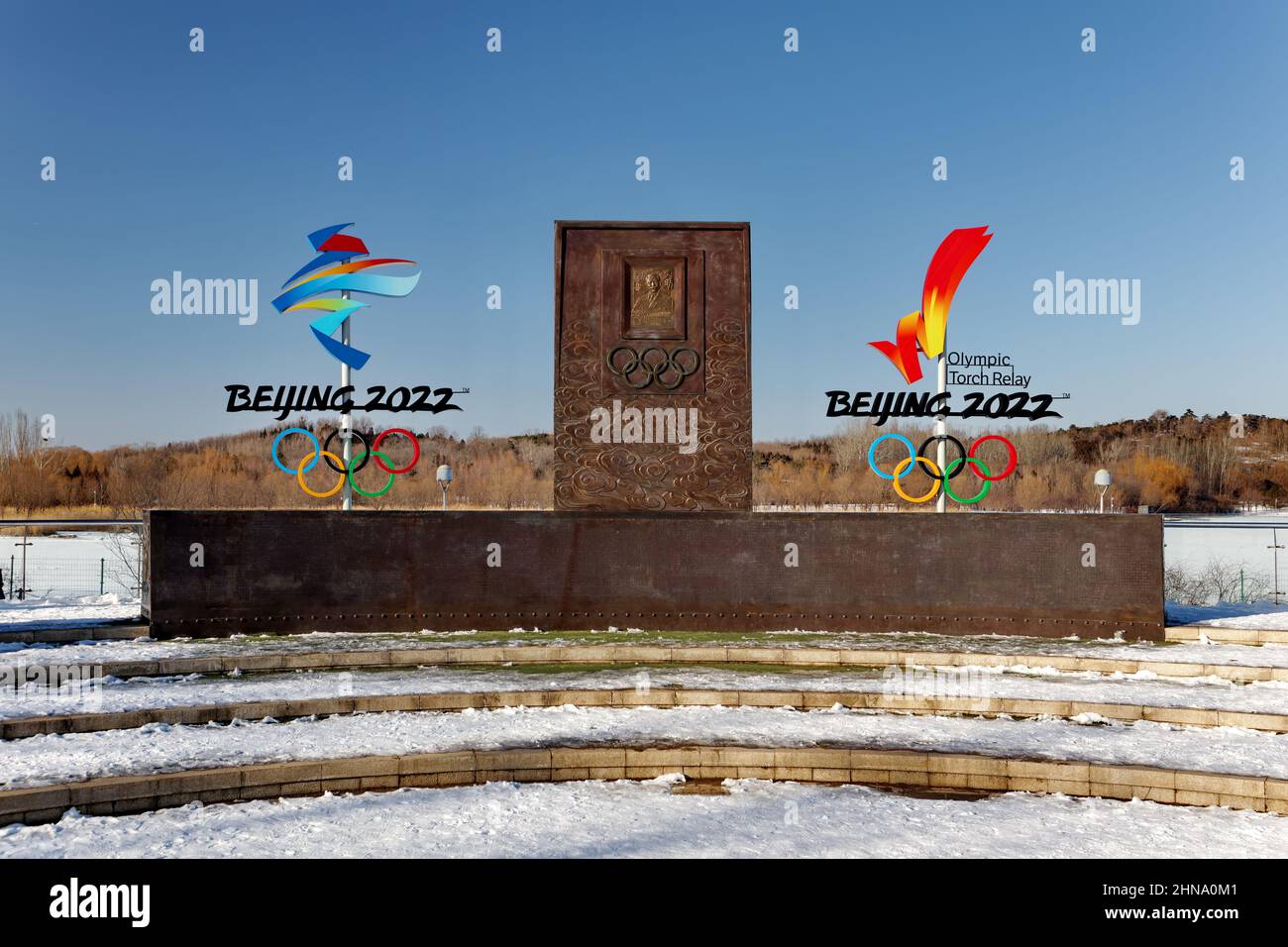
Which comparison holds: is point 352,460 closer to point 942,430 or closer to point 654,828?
point 942,430

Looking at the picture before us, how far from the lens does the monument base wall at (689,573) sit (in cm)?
1628

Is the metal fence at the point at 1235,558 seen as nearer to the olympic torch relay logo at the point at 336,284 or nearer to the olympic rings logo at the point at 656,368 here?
the olympic rings logo at the point at 656,368

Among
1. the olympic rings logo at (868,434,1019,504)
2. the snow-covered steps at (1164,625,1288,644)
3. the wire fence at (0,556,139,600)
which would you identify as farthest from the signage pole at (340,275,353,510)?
the snow-covered steps at (1164,625,1288,644)

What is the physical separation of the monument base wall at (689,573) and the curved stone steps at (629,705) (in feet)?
17.1

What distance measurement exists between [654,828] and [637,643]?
7.64 m

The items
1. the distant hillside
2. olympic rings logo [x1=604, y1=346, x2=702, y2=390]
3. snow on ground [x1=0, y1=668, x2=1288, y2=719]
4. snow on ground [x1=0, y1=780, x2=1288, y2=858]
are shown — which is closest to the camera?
snow on ground [x1=0, y1=780, x2=1288, y2=858]

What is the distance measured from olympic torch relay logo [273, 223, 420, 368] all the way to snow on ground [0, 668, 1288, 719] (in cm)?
759

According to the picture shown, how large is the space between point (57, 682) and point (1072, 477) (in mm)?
46455

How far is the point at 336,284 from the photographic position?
18359 millimetres

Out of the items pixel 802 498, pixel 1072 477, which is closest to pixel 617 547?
pixel 802 498

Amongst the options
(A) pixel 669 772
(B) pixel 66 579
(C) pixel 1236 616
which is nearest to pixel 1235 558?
(C) pixel 1236 616

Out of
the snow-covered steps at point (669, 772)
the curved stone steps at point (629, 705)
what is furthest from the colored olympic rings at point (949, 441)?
the snow-covered steps at point (669, 772)

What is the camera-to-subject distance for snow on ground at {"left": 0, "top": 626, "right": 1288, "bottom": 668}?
14164mm

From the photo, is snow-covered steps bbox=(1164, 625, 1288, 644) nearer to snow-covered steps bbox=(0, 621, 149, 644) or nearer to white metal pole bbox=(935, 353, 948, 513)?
white metal pole bbox=(935, 353, 948, 513)
